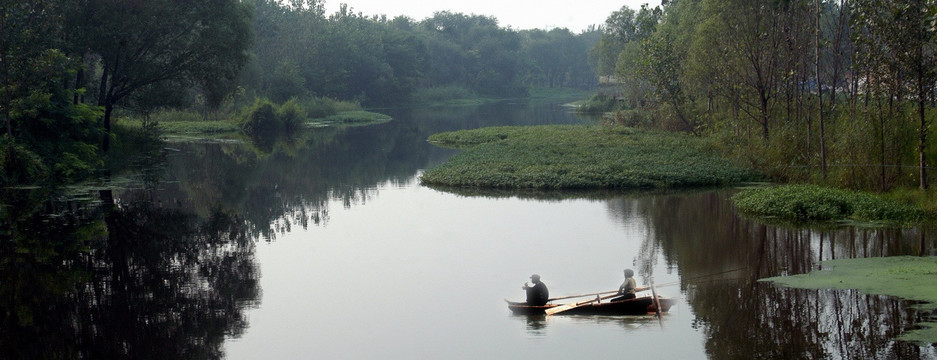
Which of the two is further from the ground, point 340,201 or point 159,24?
point 159,24

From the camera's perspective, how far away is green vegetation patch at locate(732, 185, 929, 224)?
66.1 feet

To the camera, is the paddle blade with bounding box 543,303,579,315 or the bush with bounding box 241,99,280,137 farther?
the bush with bounding box 241,99,280,137

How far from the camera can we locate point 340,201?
27969 mm

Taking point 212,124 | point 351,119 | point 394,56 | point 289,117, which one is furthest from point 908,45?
point 394,56

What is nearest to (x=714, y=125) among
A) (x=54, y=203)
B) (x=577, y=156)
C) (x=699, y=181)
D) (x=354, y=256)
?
(x=577, y=156)

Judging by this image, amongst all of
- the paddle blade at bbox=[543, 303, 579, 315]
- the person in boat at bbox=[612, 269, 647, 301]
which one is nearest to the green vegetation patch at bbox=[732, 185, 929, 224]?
the person in boat at bbox=[612, 269, 647, 301]

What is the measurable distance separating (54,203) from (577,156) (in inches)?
725

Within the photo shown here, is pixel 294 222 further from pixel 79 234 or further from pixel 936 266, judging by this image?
pixel 936 266

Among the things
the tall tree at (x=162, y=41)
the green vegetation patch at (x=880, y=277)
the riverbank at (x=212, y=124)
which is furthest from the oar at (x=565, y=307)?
the riverbank at (x=212, y=124)

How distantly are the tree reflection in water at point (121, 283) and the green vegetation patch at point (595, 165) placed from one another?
32.6 ft

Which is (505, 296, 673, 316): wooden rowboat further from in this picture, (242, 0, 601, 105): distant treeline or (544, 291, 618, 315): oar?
(242, 0, 601, 105): distant treeline

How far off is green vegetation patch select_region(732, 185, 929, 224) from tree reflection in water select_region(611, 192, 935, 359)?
33.1 inches

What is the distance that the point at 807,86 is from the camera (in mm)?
35562

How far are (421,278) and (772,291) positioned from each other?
6.28 meters
